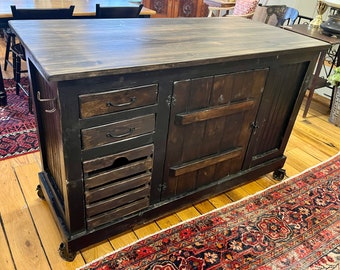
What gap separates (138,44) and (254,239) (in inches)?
46.1

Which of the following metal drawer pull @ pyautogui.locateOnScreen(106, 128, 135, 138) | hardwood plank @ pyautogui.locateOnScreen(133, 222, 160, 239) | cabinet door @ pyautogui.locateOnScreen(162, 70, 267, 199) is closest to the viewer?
metal drawer pull @ pyautogui.locateOnScreen(106, 128, 135, 138)

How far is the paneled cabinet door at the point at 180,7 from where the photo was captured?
508 centimetres

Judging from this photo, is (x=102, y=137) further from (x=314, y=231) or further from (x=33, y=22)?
(x=314, y=231)

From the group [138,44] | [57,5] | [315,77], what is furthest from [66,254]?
[315,77]

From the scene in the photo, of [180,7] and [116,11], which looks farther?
[180,7]

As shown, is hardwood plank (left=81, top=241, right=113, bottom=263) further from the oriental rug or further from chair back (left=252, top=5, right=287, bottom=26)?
chair back (left=252, top=5, right=287, bottom=26)

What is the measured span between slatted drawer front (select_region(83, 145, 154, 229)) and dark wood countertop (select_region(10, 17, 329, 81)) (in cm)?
39

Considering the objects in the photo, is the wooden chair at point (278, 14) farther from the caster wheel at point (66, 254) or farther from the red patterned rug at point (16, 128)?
the caster wheel at point (66, 254)

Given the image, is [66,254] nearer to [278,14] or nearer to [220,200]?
[220,200]

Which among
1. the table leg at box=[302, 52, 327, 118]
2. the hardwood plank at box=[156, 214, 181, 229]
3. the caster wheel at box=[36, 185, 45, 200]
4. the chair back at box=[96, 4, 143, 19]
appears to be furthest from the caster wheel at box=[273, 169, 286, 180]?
the chair back at box=[96, 4, 143, 19]

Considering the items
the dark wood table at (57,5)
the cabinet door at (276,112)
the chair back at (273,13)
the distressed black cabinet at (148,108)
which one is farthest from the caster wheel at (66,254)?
the chair back at (273,13)

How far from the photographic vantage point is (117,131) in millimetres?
1259

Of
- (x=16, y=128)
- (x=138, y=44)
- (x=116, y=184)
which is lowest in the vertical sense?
(x=16, y=128)

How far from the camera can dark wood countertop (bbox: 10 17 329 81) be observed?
1106mm
